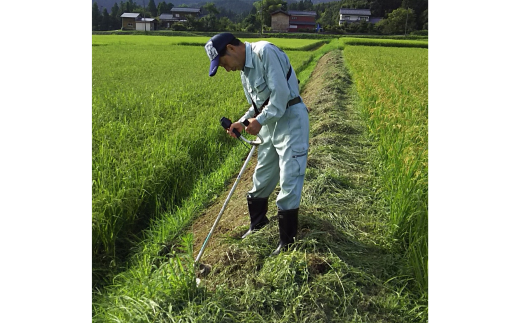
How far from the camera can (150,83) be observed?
26.8 feet

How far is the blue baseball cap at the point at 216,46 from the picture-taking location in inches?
82.9

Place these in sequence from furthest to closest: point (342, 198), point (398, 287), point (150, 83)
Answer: point (150, 83), point (342, 198), point (398, 287)

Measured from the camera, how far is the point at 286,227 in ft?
7.41

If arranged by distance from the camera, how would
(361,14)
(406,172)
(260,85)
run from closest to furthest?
1. (260,85)
2. (406,172)
3. (361,14)

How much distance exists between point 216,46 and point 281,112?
53 cm

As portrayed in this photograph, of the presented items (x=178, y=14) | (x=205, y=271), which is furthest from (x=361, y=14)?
(x=178, y=14)

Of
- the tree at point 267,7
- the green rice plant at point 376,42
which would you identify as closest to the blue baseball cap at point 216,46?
the tree at point 267,7

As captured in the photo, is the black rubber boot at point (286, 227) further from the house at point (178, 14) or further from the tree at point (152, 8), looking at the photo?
the house at point (178, 14)

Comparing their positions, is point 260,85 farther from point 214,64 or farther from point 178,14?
point 178,14

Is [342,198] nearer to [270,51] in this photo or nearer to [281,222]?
[281,222]

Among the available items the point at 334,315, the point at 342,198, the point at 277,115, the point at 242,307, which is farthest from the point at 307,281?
the point at 342,198

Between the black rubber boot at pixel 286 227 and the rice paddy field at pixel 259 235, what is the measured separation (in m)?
0.08

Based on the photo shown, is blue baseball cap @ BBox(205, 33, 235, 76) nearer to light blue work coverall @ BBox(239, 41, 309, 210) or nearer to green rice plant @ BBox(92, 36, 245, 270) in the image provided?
light blue work coverall @ BBox(239, 41, 309, 210)

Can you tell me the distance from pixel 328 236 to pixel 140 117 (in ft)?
12.1
